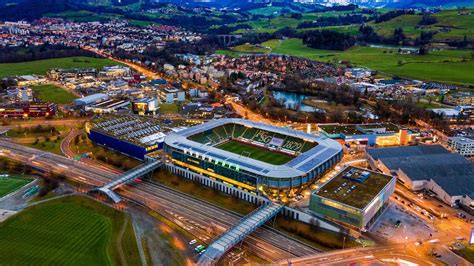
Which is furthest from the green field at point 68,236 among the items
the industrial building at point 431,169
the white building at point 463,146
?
the white building at point 463,146

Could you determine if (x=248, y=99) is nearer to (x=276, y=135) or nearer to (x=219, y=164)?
(x=276, y=135)

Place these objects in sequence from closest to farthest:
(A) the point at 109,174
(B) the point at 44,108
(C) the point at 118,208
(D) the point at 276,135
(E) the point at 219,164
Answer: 1. (C) the point at 118,208
2. (E) the point at 219,164
3. (A) the point at 109,174
4. (D) the point at 276,135
5. (B) the point at 44,108

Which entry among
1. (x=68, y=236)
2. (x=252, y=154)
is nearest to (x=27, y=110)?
(x=68, y=236)

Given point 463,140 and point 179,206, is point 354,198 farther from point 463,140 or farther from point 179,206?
point 463,140

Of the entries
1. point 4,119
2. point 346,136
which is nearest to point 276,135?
point 346,136

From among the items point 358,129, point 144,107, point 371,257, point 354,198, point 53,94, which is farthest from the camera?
point 53,94

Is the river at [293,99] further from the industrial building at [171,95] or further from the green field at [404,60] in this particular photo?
the green field at [404,60]
